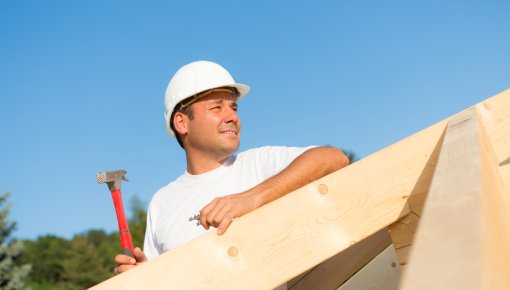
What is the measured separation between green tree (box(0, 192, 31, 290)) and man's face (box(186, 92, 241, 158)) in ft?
54.6

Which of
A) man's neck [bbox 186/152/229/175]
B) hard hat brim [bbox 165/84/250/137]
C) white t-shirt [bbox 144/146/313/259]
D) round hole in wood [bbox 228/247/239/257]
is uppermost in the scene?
hard hat brim [bbox 165/84/250/137]

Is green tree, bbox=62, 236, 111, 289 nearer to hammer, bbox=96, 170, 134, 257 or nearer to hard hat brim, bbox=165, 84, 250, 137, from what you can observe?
hard hat brim, bbox=165, 84, 250, 137

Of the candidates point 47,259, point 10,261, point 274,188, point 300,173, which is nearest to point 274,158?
point 300,173

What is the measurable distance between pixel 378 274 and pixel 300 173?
75 cm

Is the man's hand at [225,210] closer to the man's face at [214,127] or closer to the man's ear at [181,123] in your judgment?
the man's face at [214,127]

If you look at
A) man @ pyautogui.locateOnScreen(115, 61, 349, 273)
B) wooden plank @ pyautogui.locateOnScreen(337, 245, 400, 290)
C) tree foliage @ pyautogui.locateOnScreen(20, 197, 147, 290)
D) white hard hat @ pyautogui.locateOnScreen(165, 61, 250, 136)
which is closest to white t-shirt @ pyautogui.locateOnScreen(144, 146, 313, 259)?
man @ pyautogui.locateOnScreen(115, 61, 349, 273)

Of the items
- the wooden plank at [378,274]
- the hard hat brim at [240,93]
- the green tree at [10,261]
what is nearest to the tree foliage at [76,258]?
the green tree at [10,261]

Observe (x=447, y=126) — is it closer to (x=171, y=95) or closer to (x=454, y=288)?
(x=454, y=288)

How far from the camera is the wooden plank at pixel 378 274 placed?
266 centimetres

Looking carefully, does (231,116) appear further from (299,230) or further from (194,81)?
(299,230)

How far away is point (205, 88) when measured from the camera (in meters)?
3.52

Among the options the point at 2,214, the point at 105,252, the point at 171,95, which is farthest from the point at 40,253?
the point at 171,95

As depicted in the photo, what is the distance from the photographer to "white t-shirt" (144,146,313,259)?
3.09m

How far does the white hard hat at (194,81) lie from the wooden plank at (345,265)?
4.74 feet
